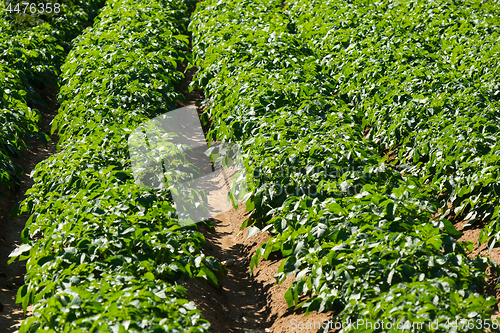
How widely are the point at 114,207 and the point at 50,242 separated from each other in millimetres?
522

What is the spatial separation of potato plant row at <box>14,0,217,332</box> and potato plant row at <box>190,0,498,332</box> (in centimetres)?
81

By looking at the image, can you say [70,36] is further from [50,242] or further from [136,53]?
[50,242]

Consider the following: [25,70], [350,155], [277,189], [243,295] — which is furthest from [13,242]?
[350,155]

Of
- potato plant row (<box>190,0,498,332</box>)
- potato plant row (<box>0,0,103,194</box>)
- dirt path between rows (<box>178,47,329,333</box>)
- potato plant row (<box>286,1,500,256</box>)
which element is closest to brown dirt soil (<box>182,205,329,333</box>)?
dirt path between rows (<box>178,47,329,333</box>)

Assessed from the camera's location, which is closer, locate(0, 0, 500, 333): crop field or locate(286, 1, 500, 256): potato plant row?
locate(0, 0, 500, 333): crop field

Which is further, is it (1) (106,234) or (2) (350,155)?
(2) (350,155)

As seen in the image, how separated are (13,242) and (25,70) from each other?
151 inches

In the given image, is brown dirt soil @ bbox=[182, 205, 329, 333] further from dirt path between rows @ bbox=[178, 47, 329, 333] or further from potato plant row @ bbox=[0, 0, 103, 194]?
potato plant row @ bbox=[0, 0, 103, 194]

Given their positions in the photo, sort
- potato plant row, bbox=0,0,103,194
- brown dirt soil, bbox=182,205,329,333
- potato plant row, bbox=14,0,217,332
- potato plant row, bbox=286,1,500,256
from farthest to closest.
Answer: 1. potato plant row, bbox=0,0,103,194
2. potato plant row, bbox=286,1,500,256
3. brown dirt soil, bbox=182,205,329,333
4. potato plant row, bbox=14,0,217,332

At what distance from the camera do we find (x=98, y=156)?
13.8 feet

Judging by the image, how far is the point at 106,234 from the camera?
305 centimetres

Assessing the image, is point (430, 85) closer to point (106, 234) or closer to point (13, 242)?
point (106, 234)

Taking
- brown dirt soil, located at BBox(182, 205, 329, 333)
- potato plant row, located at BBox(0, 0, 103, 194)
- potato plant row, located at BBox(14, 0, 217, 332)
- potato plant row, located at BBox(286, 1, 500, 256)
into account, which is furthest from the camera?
potato plant row, located at BBox(0, 0, 103, 194)

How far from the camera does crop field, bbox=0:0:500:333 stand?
256 cm
